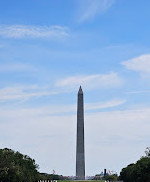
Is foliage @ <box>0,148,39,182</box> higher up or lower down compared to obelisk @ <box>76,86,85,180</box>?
lower down

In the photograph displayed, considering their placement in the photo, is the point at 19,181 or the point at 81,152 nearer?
the point at 19,181

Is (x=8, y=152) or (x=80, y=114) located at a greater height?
(x=80, y=114)

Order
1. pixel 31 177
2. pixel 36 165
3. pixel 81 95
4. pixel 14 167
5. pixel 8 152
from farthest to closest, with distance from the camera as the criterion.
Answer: pixel 81 95 → pixel 36 165 → pixel 31 177 → pixel 8 152 → pixel 14 167

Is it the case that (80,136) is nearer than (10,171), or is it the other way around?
(10,171)

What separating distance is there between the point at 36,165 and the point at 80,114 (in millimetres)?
14462

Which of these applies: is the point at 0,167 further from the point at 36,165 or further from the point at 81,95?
the point at 81,95

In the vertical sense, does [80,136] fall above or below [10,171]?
above

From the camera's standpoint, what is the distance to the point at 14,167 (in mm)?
65625

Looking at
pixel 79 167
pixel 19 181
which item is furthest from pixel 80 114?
pixel 19 181

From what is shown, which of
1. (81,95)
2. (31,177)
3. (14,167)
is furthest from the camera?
(81,95)

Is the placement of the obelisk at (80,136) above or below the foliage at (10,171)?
above

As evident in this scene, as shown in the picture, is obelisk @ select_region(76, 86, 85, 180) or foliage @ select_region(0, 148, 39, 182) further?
obelisk @ select_region(76, 86, 85, 180)

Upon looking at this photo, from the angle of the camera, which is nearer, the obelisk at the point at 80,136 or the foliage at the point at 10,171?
the foliage at the point at 10,171

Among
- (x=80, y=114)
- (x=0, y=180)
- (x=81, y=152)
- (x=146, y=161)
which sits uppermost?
(x=80, y=114)
